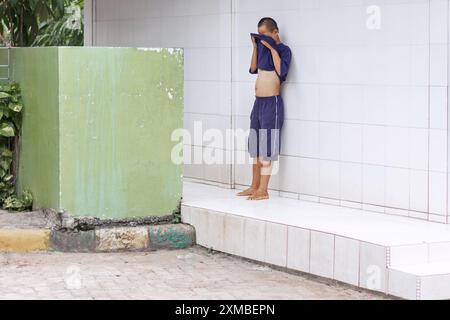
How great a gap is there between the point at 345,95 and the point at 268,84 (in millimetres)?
866

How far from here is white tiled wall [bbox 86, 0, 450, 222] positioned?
7668mm

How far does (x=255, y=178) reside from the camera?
9.22m

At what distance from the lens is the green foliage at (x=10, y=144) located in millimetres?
9008

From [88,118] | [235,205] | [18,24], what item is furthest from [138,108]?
[18,24]

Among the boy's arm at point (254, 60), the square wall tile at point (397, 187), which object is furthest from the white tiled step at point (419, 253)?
the boy's arm at point (254, 60)

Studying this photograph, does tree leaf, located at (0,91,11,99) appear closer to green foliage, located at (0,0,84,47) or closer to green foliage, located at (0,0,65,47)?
green foliage, located at (0,0,84,47)

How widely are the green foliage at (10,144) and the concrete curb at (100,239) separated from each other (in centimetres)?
83

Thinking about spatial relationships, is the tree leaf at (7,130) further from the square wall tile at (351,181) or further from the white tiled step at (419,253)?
the white tiled step at (419,253)

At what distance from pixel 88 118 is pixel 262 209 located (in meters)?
1.72

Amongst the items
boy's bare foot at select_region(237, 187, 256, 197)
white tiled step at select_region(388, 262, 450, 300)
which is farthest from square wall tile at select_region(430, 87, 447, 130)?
boy's bare foot at select_region(237, 187, 256, 197)

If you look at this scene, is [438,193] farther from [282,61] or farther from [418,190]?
[282,61]

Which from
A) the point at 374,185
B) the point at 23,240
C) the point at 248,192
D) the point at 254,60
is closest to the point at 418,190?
the point at 374,185

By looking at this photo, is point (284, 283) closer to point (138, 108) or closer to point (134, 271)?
point (134, 271)

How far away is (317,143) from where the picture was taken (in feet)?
28.8
